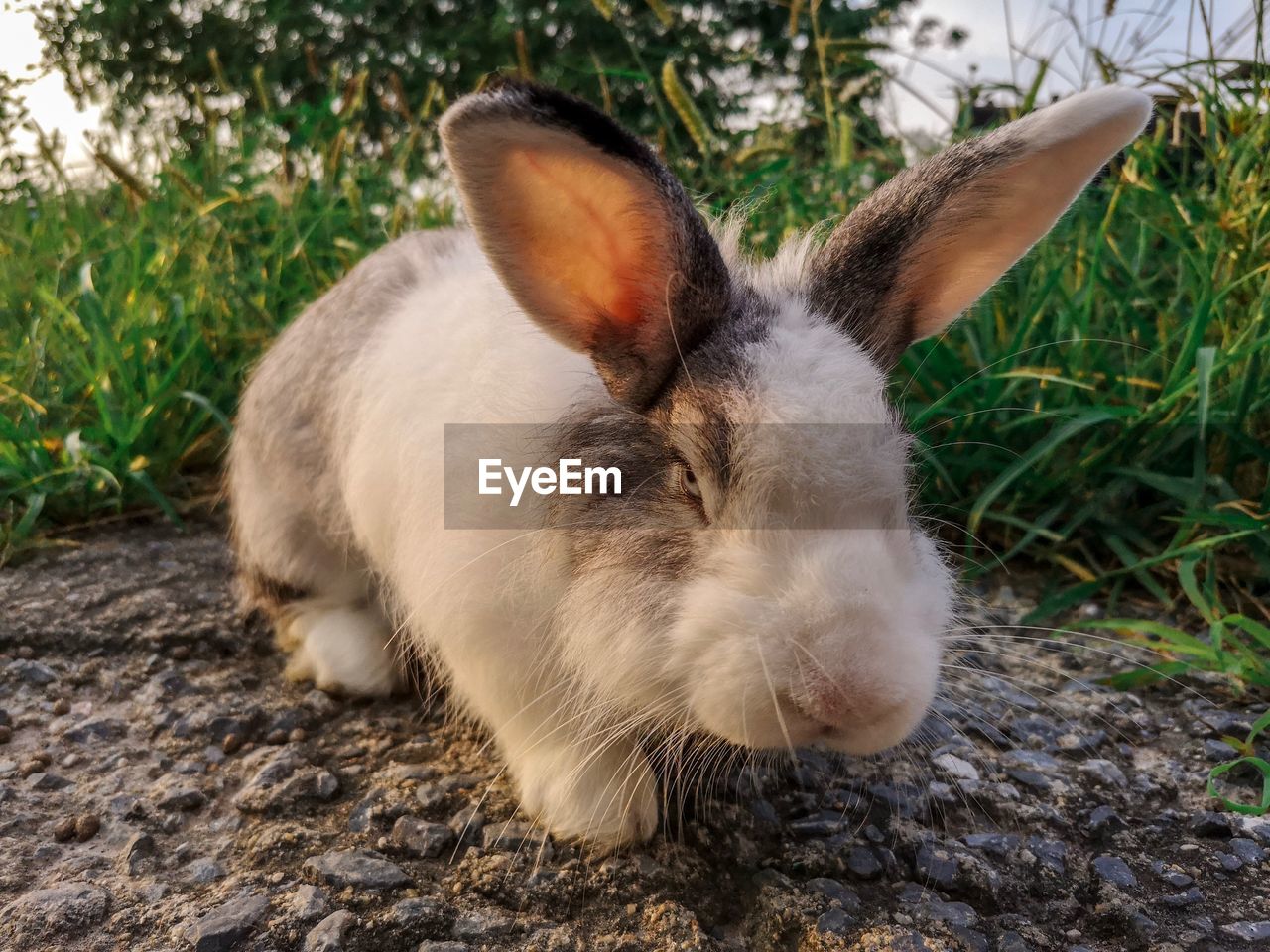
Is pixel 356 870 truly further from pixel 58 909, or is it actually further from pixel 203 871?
pixel 58 909

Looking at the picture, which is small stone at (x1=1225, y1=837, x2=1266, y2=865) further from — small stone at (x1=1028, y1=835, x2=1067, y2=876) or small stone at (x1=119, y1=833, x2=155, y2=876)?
small stone at (x1=119, y1=833, x2=155, y2=876)

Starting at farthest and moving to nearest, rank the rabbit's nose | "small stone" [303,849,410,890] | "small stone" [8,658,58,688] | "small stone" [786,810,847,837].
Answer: "small stone" [8,658,58,688], "small stone" [786,810,847,837], "small stone" [303,849,410,890], the rabbit's nose

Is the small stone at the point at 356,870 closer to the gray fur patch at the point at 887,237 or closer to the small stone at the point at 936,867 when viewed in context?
the small stone at the point at 936,867

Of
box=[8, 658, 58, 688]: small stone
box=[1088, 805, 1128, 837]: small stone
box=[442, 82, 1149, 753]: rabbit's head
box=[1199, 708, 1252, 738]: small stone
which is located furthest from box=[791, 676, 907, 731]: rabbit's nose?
box=[8, 658, 58, 688]: small stone

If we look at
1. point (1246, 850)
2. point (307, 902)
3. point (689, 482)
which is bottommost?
point (1246, 850)

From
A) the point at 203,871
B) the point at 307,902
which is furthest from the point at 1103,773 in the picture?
the point at 203,871

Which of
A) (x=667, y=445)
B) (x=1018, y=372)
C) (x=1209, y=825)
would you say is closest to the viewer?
(x=667, y=445)
